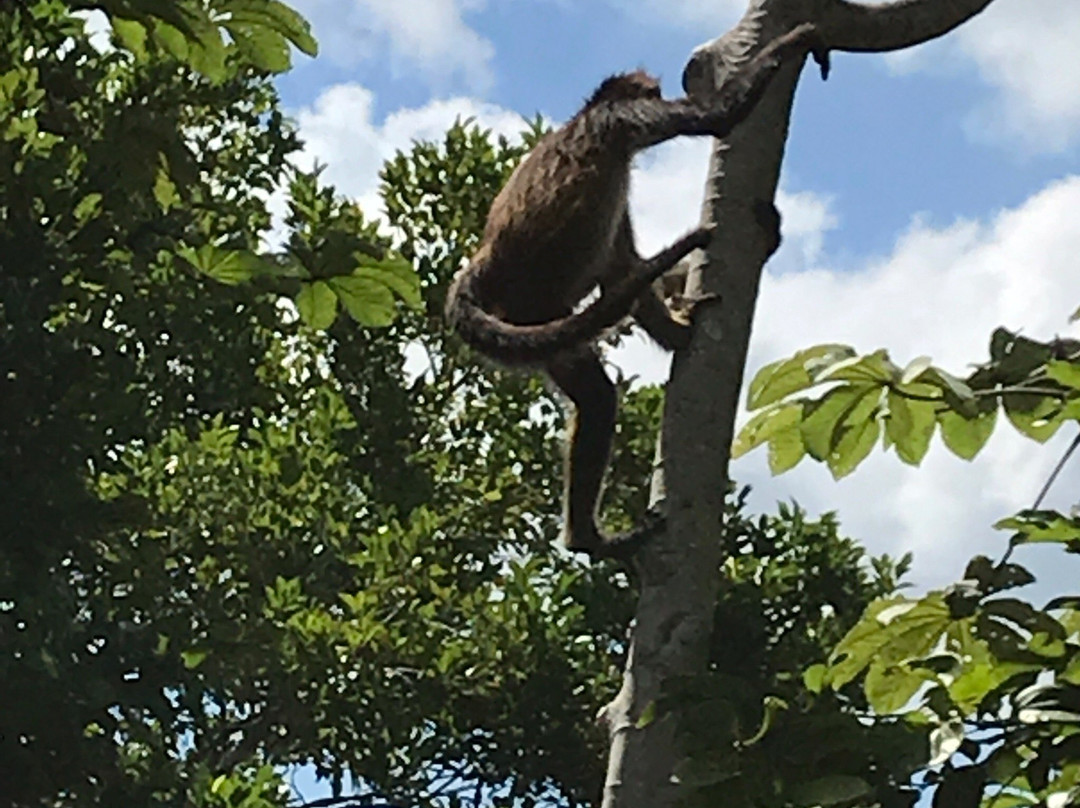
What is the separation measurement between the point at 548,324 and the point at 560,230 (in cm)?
35

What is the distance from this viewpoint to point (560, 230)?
381 centimetres

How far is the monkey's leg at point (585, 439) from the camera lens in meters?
3.89

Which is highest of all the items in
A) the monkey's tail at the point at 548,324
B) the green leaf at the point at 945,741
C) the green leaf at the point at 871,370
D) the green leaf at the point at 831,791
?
the monkey's tail at the point at 548,324

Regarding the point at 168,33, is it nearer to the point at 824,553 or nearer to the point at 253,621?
the point at 253,621

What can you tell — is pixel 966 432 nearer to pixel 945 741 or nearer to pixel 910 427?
pixel 910 427

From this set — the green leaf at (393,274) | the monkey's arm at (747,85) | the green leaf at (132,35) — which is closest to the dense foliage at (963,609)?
the monkey's arm at (747,85)

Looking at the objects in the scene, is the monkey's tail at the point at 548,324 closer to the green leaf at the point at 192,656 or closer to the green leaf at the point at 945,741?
the green leaf at the point at 945,741

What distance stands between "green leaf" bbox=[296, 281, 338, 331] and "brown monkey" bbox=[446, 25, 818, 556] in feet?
1.69

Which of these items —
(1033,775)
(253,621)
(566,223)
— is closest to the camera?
(1033,775)

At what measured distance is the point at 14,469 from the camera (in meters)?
8.22

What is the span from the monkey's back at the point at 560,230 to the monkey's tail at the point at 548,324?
0.25 ft

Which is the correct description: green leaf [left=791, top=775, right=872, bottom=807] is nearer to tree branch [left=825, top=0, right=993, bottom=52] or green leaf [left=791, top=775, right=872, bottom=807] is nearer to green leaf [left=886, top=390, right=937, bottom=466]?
green leaf [left=886, top=390, right=937, bottom=466]

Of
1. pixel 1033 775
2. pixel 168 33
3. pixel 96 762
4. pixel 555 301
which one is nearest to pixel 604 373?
pixel 555 301

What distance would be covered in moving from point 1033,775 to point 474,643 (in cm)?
988
